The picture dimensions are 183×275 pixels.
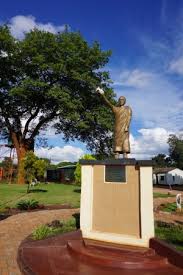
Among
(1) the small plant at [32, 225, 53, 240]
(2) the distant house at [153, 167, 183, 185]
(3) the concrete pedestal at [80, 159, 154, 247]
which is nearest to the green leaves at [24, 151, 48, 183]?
(1) the small plant at [32, 225, 53, 240]

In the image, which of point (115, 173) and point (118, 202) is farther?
point (115, 173)

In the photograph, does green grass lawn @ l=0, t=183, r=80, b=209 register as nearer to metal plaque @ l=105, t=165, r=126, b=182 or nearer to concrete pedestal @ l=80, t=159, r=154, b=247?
concrete pedestal @ l=80, t=159, r=154, b=247

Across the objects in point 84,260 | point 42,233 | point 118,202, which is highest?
point 118,202

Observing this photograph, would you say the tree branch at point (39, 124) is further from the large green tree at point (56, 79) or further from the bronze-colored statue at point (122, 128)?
the bronze-colored statue at point (122, 128)

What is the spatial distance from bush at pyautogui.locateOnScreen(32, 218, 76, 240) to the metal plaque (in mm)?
2186

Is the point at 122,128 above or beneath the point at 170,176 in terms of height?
above

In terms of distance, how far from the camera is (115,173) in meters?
8.40

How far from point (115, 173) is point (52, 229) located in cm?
283

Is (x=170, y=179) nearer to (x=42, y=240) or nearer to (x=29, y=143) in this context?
(x=29, y=143)

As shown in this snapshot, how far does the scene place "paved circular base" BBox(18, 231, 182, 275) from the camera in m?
6.38

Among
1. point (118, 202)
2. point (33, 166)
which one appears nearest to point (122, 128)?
point (118, 202)

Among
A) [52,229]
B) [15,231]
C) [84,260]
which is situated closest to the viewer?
[84,260]

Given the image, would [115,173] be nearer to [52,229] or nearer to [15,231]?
[52,229]

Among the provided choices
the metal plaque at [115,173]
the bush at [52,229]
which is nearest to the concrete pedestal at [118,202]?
the metal plaque at [115,173]
